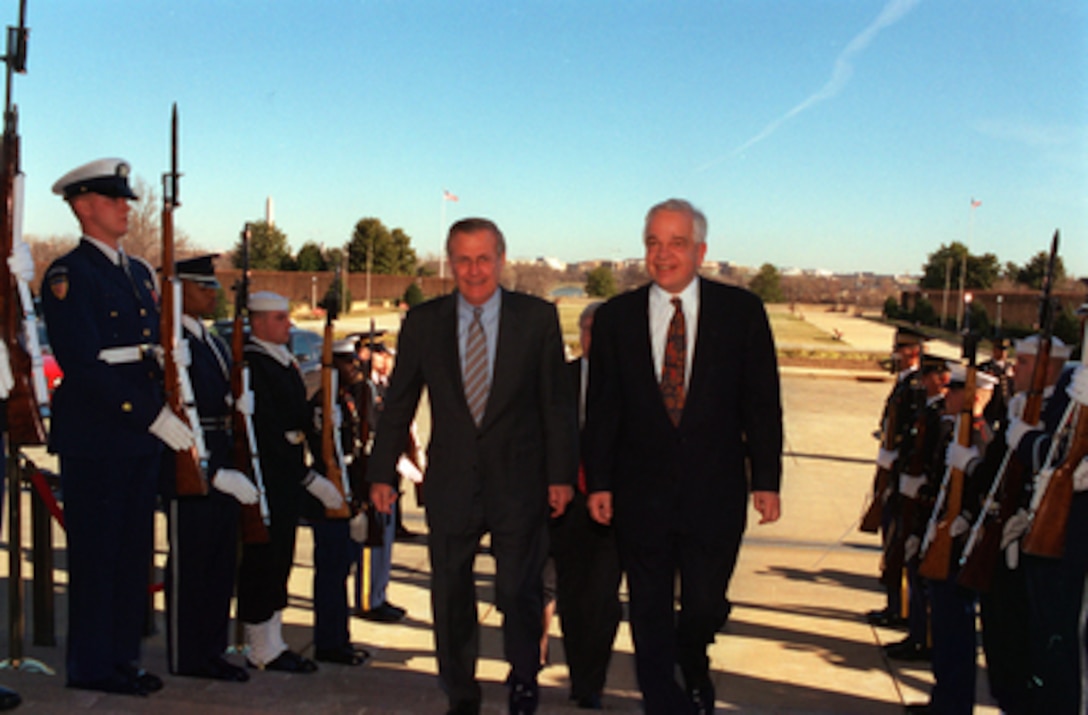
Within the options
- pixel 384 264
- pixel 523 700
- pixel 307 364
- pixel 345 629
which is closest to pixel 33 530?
pixel 345 629

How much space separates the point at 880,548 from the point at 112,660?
21.0ft

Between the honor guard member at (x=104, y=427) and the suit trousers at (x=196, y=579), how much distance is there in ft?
1.04

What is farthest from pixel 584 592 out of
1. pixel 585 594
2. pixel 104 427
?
pixel 104 427

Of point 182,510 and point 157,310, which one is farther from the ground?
point 157,310

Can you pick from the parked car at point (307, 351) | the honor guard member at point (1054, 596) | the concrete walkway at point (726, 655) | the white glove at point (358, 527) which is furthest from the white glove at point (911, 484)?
the parked car at point (307, 351)

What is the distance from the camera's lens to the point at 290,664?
4.66m

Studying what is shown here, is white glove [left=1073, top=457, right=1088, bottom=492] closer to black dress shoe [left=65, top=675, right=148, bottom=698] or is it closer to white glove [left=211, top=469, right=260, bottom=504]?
white glove [left=211, top=469, right=260, bottom=504]

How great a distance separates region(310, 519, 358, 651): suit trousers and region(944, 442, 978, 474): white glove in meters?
3.12

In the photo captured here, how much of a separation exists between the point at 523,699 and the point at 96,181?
274 centimetres

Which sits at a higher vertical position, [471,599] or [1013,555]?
[1013,555]

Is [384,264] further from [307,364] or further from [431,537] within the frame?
[431,537]

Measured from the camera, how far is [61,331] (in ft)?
12.2

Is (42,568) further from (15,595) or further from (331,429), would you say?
(331,429)

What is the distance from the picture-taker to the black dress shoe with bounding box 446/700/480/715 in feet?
11.6
